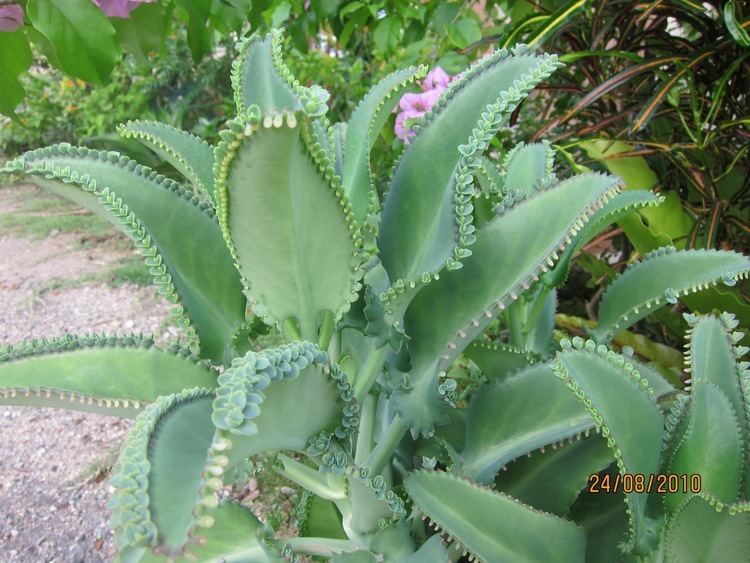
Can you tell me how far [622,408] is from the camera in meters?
0.51

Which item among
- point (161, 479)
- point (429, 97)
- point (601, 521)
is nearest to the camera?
point (161, 479)

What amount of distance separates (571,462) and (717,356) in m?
0.18

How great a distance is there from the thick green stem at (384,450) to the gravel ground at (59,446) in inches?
28.8

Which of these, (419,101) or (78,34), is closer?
(78,34)

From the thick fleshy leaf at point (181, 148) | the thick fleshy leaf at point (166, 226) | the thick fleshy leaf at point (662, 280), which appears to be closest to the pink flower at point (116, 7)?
the thick fleshy leaf at point (181, 148)

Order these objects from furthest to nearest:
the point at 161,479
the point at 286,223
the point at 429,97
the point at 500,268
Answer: the point at 429,97 → the point at 500,268 → the point at 286,223 → the point at 161,479

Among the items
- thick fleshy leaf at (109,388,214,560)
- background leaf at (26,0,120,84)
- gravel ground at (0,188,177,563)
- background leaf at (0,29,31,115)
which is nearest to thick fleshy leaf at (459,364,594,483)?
thick fleshy leaf at (109,388,214,560)

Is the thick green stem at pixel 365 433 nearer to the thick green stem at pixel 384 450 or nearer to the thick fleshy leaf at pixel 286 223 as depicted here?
the thick green stem at pixel 384 450

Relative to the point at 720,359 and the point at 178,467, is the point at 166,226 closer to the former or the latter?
the point at 178,467

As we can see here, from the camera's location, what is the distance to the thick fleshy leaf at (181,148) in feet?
1.94

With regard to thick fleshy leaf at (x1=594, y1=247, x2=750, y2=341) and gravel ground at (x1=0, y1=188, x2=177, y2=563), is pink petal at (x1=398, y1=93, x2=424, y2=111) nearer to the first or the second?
thick fleshy leaf at (x1=594, y1=247, x2=750, y2=341)

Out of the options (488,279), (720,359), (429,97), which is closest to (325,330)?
(488,279)

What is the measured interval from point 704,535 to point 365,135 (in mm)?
425
